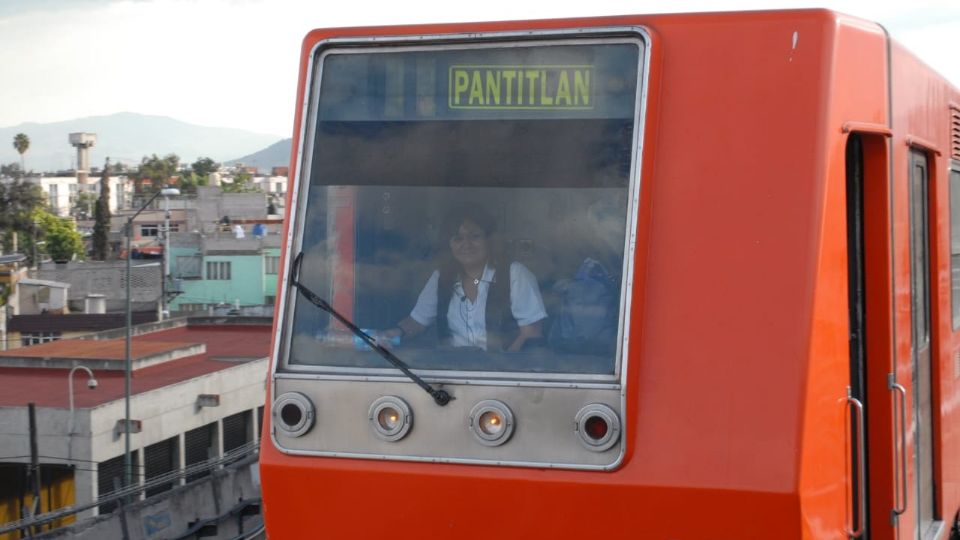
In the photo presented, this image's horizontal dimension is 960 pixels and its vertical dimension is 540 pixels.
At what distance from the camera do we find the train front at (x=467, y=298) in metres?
4.82

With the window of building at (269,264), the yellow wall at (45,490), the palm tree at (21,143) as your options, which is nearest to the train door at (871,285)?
the yellow wall at (45,490)

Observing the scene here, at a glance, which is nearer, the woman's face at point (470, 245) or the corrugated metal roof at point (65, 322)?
the woman's face at point (470, 245)

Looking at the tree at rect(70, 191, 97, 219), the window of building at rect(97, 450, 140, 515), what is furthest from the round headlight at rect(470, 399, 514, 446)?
the tree at rect(70, 191, 97, 219)

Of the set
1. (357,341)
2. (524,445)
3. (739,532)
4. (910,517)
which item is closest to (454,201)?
(357,341)

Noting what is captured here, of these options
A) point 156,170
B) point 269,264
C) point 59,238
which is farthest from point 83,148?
point 269,264

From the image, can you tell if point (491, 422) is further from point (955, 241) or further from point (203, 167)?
point (203, 167)

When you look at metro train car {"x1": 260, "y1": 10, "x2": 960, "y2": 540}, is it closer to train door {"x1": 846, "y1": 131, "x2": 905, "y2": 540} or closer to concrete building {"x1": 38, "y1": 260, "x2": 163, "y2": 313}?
train door {"x1": 846, "y1": 131, "x2": 905, "y2": 540}

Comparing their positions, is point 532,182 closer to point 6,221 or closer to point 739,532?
point 739,532

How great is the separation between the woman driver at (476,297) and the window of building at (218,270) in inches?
2934

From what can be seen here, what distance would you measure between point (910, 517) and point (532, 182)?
2277 millimetres

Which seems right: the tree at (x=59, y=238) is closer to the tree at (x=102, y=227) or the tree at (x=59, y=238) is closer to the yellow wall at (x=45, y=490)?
the tree at (x=102, y=227)

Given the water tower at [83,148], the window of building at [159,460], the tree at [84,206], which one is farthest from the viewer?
the water tower at [83,148]

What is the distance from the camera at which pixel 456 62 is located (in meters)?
5.23

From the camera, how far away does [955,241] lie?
24.0 ft
